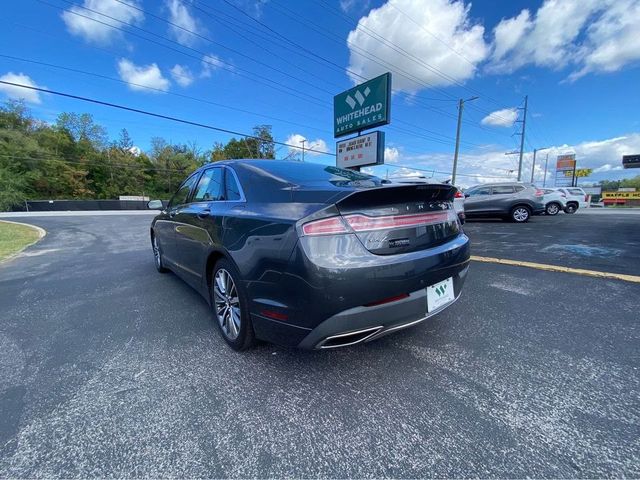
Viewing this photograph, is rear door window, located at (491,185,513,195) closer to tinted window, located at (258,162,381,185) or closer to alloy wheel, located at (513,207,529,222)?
alloy wheel, located at (513,207,529,222)

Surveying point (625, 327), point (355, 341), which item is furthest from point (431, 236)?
point (625, 327)

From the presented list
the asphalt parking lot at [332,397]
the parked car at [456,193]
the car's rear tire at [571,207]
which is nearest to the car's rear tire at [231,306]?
the asphalt parking lot at [332,397]

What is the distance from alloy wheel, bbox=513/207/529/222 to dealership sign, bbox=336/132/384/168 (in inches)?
224

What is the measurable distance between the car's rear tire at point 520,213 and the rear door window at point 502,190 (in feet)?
Answer: 2.39

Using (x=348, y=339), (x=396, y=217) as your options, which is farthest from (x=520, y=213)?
(x=348, y=339)

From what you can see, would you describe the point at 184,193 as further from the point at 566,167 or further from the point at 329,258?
the point at 566,167

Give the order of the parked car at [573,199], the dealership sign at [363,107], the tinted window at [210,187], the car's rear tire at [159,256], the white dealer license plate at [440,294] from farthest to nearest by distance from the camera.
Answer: the parked car at [573,199] < the dealership sign at [363,107] < the car's rear tire at [159,256] < the tinted window at [210,187] < the white dealer license plate at [440,294]

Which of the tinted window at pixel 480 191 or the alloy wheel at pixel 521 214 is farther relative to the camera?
the tinted window at pixel 480 191

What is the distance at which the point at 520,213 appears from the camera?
1183 centimetres

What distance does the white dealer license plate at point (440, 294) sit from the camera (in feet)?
6.59

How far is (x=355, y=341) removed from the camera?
181 centimetres

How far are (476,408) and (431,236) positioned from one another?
1063 millimetres

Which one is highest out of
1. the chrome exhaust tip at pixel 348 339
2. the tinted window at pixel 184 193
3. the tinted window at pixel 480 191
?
the tinted window at pixel 480 191

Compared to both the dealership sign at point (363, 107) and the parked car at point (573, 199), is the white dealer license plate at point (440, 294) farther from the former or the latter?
the parked car at point (573, 199)
